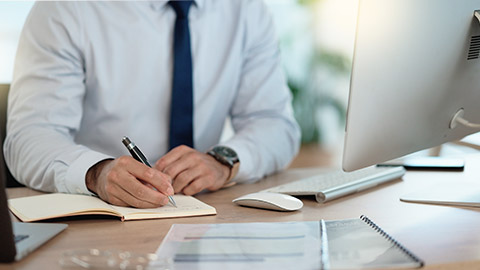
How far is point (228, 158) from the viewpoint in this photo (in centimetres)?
146

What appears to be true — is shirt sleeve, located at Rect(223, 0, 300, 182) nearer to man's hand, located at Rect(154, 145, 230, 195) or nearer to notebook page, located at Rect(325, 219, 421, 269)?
man's hand, located at Rect(154, 145, 230, 195)

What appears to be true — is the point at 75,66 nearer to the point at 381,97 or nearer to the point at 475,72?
the point at 381,97

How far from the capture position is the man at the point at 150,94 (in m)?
1.36

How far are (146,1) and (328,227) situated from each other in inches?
38.2

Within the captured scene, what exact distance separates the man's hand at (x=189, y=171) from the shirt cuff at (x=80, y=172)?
0.45 feet

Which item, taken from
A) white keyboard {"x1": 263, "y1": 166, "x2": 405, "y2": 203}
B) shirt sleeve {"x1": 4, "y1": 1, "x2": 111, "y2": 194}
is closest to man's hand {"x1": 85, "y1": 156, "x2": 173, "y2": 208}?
shirt sleeve {"x1": 4, "y1": 1, "x2": 111, "y2": 194}

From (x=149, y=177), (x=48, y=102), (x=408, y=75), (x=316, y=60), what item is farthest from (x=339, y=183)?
(x=316, y=60)

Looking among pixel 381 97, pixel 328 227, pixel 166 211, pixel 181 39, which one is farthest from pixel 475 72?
pixel 181 39

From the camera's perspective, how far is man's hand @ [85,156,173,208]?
1.12 m

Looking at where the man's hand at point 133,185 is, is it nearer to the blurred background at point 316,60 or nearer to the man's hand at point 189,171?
the man's hand at point 189,171

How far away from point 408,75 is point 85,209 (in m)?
0.65

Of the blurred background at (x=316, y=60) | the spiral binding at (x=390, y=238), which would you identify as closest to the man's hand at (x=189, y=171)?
the spiral binding at (x=390, y=238)

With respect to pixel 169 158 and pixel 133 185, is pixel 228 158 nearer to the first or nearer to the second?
pixel 169 158

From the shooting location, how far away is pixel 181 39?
1.67 metres
